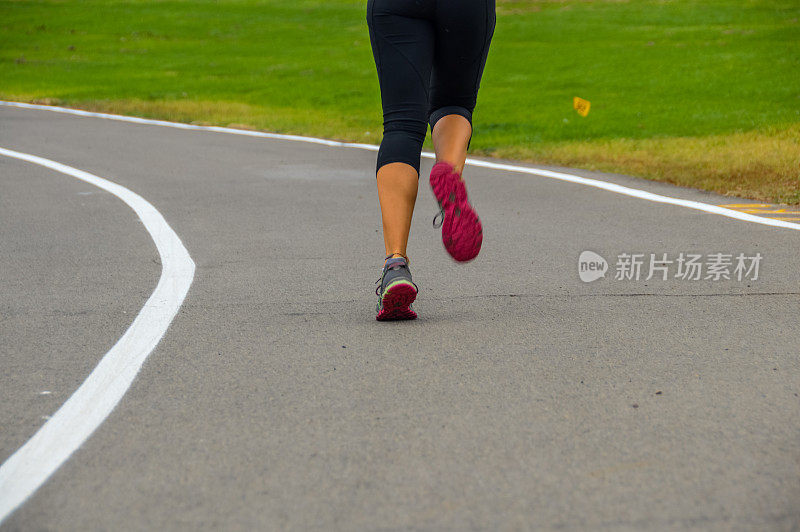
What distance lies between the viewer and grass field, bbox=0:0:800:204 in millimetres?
12359

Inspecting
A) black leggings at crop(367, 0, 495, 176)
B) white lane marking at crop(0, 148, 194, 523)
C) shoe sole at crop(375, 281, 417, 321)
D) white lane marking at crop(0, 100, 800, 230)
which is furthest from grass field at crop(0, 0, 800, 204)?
white lane marking at crop(0, 148, 194, 523)

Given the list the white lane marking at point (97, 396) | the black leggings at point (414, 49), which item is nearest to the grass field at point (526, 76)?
the black leggings at point (414, 49)

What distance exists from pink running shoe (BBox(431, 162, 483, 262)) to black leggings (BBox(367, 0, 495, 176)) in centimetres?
31

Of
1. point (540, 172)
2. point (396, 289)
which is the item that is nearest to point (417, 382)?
point (396, 289)

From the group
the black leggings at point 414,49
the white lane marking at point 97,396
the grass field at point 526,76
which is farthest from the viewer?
the grass field at point 526,76

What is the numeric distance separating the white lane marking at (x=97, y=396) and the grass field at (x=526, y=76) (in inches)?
197

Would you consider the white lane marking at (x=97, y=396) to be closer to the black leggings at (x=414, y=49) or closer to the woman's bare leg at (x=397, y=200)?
the woman's bare leg at (x=397, y=200)

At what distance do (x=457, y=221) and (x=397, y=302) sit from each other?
0.42 meters

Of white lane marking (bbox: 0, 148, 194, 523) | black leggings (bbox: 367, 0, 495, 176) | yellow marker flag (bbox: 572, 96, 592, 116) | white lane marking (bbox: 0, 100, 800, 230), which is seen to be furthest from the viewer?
yellow marker flag (bbox: 572, 96, 592, 116)

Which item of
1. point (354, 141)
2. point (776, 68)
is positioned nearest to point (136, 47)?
point (776, 68)

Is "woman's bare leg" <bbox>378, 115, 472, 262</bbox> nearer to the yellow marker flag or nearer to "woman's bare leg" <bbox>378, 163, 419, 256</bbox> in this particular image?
"woman's bare leg" <bbox>378, 163, 419, 256</bbox>

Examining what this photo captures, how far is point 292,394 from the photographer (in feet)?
10.8

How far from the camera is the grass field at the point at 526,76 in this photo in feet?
40.5

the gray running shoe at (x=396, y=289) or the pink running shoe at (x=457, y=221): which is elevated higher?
the pink running shoe at (x=457, y=221)
